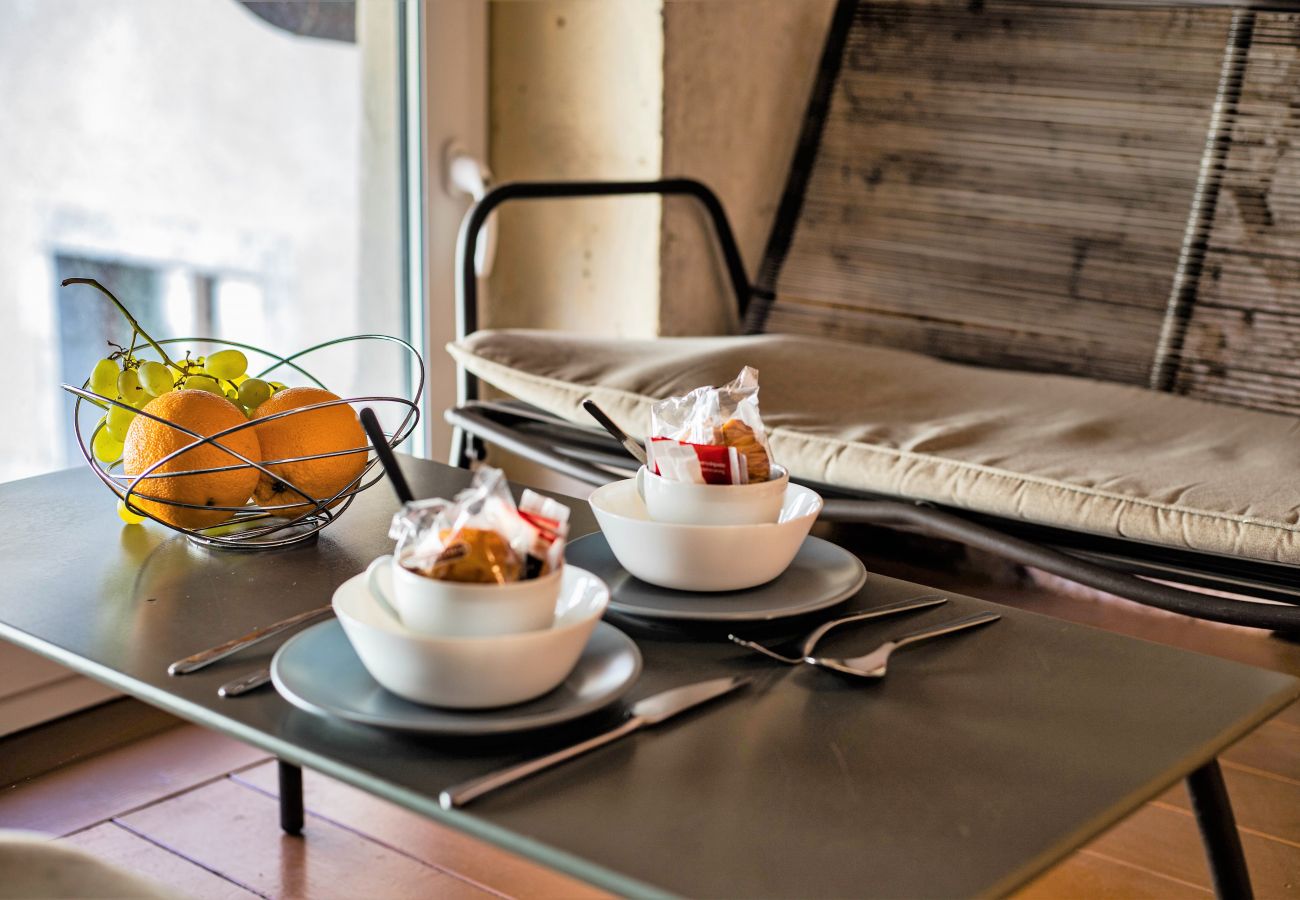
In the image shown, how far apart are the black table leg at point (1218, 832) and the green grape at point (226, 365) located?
0.72 metres

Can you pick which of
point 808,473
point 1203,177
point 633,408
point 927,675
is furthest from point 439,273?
point 927,675

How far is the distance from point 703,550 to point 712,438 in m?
0.08

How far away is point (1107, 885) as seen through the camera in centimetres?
A: 125

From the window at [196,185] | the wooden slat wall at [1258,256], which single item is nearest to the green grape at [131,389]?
the window at [196,185]

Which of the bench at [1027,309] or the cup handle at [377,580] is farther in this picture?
the bench at [1027,309]

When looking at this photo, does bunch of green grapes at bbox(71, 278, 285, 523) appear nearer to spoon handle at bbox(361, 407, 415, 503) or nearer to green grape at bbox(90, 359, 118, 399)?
green grape at bbox(90, 359, 118, 399)

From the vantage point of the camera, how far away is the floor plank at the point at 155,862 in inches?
47.7

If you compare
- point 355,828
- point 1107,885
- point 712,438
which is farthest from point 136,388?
point 1107,885

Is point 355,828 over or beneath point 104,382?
beneath

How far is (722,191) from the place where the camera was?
206 cm

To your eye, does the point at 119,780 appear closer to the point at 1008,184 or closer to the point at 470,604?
the point at 470,604

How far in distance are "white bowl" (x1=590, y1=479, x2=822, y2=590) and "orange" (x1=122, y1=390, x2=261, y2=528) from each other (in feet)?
0.88

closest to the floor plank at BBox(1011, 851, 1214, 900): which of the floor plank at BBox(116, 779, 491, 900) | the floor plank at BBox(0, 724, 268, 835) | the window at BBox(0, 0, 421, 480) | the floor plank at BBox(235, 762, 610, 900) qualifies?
the floor plank at BBox(235, 762, 610, 900)

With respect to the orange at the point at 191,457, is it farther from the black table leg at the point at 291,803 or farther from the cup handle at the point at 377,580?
the black table leg at the point at 291,803
